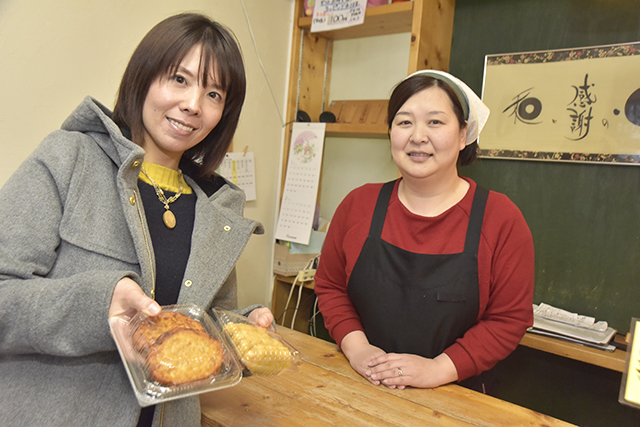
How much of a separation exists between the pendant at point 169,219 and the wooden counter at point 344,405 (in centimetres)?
42

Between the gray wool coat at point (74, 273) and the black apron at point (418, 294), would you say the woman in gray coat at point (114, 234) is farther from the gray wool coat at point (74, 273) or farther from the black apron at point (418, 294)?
the black apron at point (418, 294)

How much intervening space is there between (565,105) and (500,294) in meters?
1.19

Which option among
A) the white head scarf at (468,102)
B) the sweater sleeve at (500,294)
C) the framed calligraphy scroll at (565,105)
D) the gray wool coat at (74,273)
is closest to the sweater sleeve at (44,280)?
the gray wool coat at (74,273)

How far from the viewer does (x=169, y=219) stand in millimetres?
991

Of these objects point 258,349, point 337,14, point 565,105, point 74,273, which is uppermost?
point 337,14

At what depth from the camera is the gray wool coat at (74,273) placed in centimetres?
71

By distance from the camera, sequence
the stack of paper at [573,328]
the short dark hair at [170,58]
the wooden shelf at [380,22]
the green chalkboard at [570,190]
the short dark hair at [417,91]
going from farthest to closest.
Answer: the wooden shelf at [380,22] < the green chalkboard at [570,190] < the stack of paper at [573,328] < the short dark hair at [417,91] < the short dark hair at [170,58]

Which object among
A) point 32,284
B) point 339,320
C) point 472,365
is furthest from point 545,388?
point 32,284

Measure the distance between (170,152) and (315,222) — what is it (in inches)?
61.2

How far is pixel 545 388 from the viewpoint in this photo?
2.13 meters

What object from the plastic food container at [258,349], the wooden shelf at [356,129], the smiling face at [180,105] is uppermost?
the wooden shelf at [356,129]

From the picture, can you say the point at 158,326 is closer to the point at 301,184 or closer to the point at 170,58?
the point at 170,58

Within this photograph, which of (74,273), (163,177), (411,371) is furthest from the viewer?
(411,371)

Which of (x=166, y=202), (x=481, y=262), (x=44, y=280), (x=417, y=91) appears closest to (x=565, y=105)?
(x=417, y=91)
